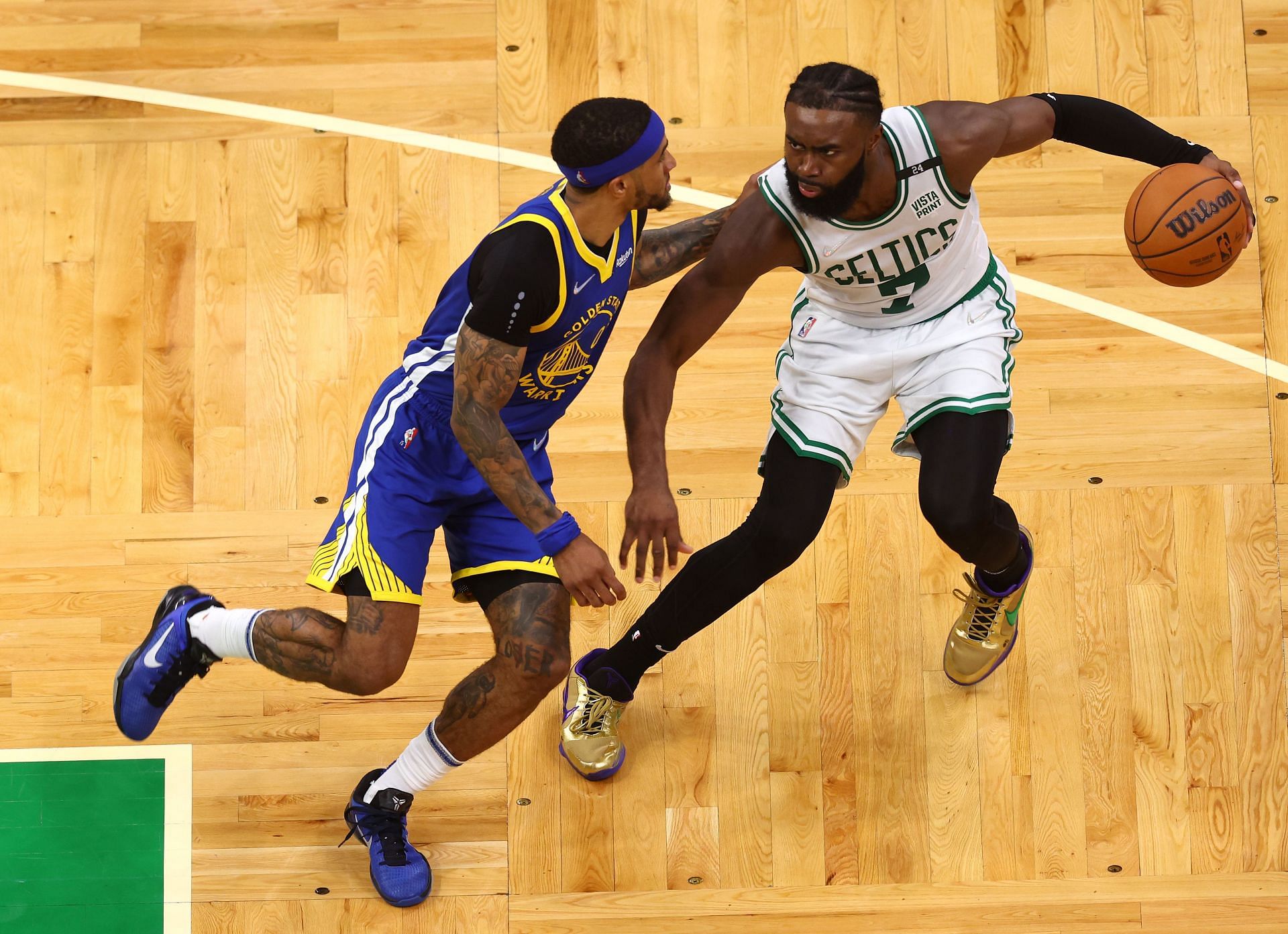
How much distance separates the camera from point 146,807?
14.0ft

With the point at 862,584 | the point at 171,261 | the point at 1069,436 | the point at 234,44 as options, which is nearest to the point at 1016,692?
the point at 862,584

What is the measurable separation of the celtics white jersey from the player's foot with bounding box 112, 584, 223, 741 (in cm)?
198

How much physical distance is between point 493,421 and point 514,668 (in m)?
0.73

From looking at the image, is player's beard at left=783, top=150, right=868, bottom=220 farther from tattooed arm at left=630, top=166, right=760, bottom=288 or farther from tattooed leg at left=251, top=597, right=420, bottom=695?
tattooed leg at left=251, top=597, right=420, bottom=695

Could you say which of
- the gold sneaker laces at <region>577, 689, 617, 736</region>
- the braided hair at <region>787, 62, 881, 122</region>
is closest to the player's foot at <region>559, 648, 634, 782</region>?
the gold sneaker laces at <region>577, 689, 617, 736</region>

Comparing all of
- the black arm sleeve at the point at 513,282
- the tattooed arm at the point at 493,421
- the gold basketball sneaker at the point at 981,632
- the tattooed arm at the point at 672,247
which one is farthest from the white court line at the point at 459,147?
the tattooed arm at the point at 493,421

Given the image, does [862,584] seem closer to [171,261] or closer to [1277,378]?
[1277,378]

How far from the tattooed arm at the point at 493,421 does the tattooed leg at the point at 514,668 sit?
1.31ft

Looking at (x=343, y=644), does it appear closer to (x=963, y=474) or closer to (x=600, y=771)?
(x=600, y=771)

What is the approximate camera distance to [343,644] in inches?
147

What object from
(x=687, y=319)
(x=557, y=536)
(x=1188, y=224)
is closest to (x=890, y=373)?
(x=687, y=319)

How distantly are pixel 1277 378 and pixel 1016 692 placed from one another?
1.46 metres

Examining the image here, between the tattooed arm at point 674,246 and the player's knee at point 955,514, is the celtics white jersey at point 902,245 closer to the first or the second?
the tattooed arm at point 674,246

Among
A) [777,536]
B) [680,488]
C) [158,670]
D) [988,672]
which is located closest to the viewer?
[777,536]
